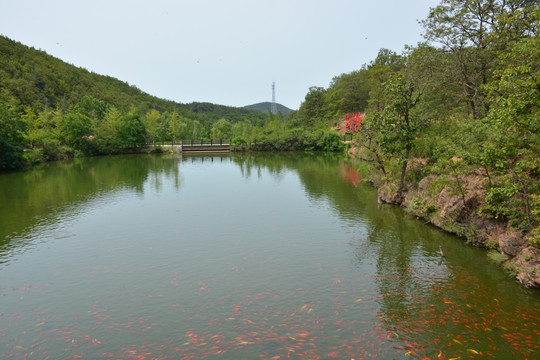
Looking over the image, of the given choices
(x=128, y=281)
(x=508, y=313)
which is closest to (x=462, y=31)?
(x=508, y=313)

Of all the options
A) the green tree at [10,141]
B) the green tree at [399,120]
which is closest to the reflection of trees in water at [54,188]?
the green tree at [10,141]

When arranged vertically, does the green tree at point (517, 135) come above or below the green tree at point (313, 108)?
below

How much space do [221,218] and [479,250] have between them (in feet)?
39.0

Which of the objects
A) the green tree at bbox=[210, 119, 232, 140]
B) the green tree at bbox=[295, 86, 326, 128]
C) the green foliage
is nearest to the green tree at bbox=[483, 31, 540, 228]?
the green foliage

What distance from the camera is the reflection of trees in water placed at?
1822 cm

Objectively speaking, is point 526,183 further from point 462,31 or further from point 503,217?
point 462,31

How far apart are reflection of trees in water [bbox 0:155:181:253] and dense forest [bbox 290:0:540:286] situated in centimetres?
1762

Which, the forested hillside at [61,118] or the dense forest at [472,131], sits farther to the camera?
the forested hillside at [61,118]

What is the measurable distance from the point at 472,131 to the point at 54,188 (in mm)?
28368

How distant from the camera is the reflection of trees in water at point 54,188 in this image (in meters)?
18.2

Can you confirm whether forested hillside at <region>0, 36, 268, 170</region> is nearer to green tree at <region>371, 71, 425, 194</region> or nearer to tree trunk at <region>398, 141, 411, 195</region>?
green tree at <region>371, 71, 425, 194</region>

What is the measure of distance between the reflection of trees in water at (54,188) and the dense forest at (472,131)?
694 inches

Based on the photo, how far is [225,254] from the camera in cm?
1341

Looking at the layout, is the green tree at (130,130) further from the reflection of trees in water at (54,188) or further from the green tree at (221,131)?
the green tree at (221,131)
